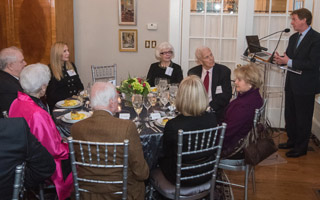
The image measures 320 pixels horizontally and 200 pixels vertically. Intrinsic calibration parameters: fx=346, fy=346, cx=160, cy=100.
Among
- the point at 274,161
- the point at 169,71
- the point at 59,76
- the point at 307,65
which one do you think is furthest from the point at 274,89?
the point at 59,76

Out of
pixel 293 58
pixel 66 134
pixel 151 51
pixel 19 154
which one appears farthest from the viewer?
pixel 151 51

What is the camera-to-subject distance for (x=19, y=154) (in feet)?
5.76

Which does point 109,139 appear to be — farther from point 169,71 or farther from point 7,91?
point 169,71

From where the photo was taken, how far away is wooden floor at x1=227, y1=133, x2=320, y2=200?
3354 millimetres

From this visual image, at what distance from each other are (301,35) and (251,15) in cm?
105

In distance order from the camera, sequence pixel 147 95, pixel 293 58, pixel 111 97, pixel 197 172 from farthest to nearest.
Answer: pixel 293 58
pixel 147 95
pixel 197 172
pixel 111 97

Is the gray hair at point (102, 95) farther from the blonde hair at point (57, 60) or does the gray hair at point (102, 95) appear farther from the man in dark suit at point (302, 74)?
the man in dark suit at point (302, 74)

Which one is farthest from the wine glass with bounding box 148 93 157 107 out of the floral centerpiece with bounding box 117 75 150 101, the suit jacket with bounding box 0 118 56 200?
A: the suit jacket with bounding box 0 118 56 200

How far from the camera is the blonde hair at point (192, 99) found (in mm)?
2336

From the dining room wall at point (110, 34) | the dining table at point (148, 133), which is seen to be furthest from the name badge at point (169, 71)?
the dining table at point (148, 133)

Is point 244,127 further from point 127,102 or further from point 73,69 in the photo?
point 73,69

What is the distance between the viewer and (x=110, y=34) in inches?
218

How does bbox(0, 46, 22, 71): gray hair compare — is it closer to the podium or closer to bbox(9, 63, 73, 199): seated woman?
bbox(9, 63, 73, 199): seated woman

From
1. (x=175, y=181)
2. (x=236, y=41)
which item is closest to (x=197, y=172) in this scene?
(x=175, y=181)
